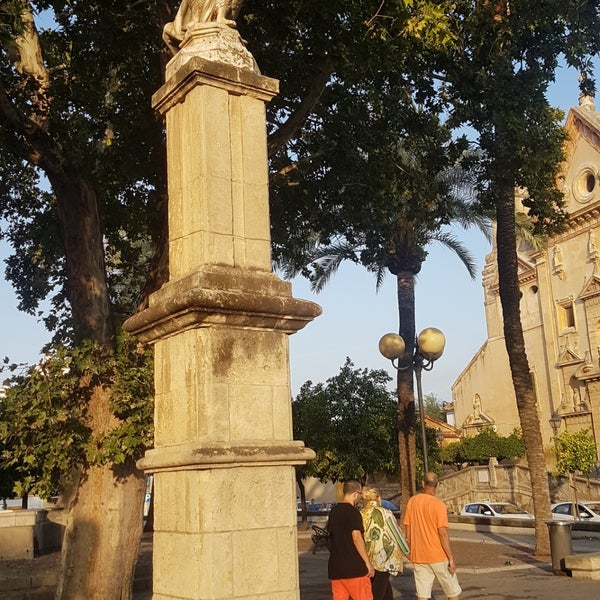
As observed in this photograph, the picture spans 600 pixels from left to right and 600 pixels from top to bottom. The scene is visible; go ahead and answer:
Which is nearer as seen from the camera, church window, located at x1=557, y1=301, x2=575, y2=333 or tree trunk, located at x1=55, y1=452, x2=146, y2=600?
tree trunk, located at x1=55, y1=452, x2=146, y2=600

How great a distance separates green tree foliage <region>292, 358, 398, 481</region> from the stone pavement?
757 cm

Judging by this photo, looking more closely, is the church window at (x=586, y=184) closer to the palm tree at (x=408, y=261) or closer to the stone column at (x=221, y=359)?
the palm tree at (x=408, y=261)

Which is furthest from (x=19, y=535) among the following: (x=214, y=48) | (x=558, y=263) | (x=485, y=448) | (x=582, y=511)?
(x=558, y=263)

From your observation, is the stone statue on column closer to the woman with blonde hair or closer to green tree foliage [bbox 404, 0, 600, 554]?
the woman with blonde hair

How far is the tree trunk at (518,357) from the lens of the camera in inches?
688

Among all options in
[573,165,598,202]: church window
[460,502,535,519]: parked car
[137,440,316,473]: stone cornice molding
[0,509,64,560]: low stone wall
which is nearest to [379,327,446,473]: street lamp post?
[137,440,316,473]: stone cornice molding

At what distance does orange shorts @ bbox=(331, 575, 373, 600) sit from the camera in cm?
749

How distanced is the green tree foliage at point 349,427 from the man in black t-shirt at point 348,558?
63.8ft

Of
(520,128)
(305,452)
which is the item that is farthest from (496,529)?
(305,452)

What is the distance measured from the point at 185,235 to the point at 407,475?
1710cm

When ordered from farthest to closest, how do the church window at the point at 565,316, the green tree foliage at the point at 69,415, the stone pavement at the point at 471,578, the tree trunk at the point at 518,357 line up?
the church window at the point at 565,316 < the tree trunk at the point at 518,357 < the stone pavement at the point at 471,578 < the green tree foliage at the point at 69,415

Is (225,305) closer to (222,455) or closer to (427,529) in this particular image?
(222,455)

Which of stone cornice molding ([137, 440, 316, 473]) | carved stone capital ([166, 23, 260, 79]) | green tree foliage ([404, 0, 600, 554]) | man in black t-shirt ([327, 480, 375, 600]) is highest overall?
green tree foliage ([404, 0, 600, 554])

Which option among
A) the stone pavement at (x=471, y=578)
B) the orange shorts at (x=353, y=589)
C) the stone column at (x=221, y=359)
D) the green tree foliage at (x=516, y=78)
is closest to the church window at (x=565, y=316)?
the stone pavement at (x=471, y=578)
